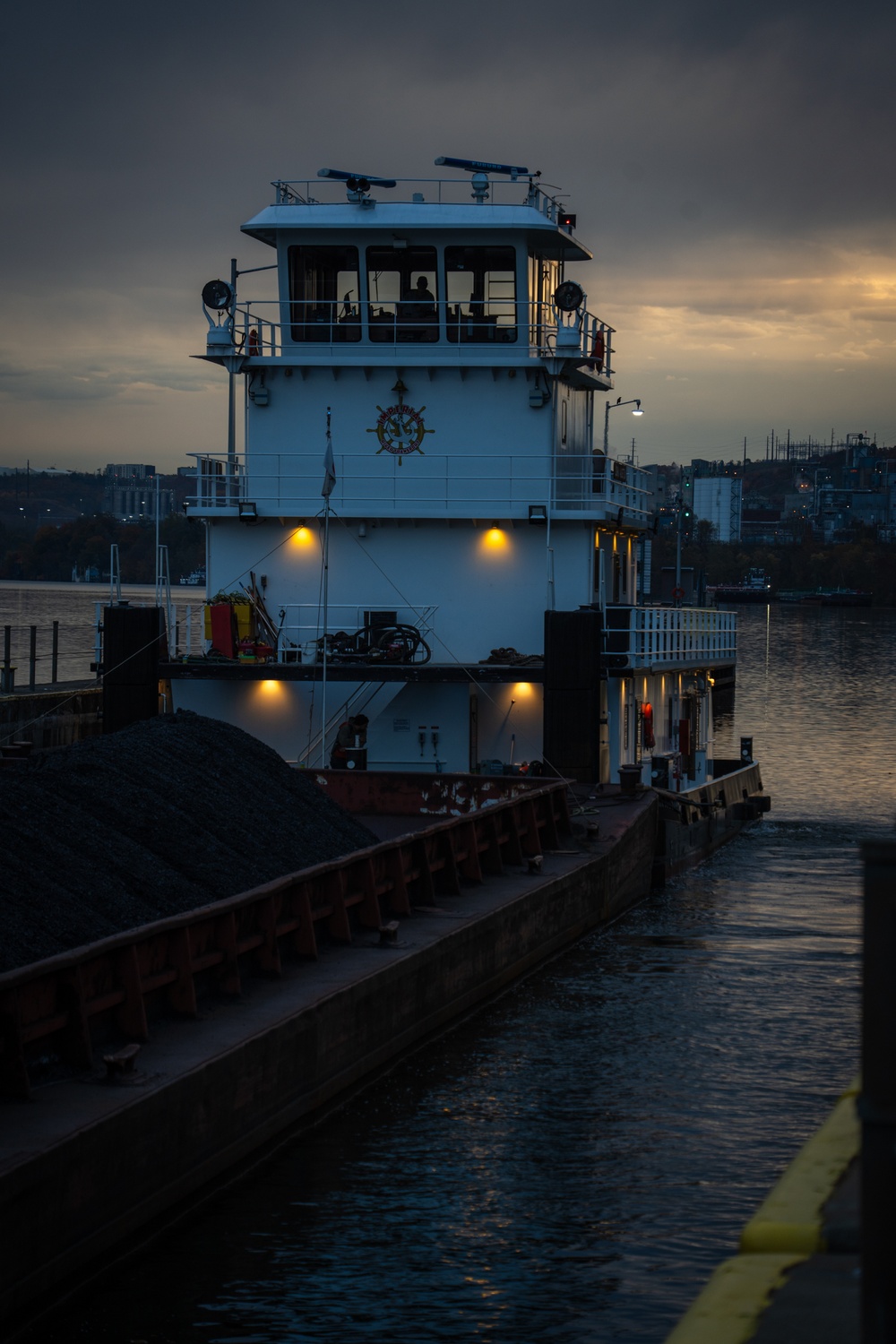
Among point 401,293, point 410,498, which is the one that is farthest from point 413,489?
point 401,293

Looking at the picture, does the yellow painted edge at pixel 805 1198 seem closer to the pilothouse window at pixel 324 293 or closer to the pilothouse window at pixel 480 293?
the pilothouse window at pixel 480 293

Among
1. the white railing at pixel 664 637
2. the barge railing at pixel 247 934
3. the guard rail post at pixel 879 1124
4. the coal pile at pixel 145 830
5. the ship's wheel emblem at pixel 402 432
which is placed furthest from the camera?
the ship's wheel emblem at pixel 402 432

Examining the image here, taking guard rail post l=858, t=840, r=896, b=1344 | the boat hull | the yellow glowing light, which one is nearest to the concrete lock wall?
guard rail post l=858, t=840, r=896, b=1344

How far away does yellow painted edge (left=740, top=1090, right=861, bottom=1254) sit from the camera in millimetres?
4836

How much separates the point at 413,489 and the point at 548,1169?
1521 cm

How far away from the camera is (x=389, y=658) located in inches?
902

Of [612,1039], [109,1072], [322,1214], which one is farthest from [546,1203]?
[612,1039]

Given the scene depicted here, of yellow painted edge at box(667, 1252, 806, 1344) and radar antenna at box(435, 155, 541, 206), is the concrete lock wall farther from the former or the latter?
radar antenna at box(435, 155, 541, 206)

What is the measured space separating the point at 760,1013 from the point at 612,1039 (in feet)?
7.05

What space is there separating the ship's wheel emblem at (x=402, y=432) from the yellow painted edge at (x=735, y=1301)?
20.8 meters

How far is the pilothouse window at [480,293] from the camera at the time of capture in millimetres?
25031

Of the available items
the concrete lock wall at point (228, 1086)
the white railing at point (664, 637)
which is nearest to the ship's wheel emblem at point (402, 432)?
the white railing at point (664, 637)

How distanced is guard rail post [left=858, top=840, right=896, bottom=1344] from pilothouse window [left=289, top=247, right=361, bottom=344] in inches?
900

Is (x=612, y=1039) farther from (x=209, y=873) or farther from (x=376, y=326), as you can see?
Answer: (x=376, y=326)
